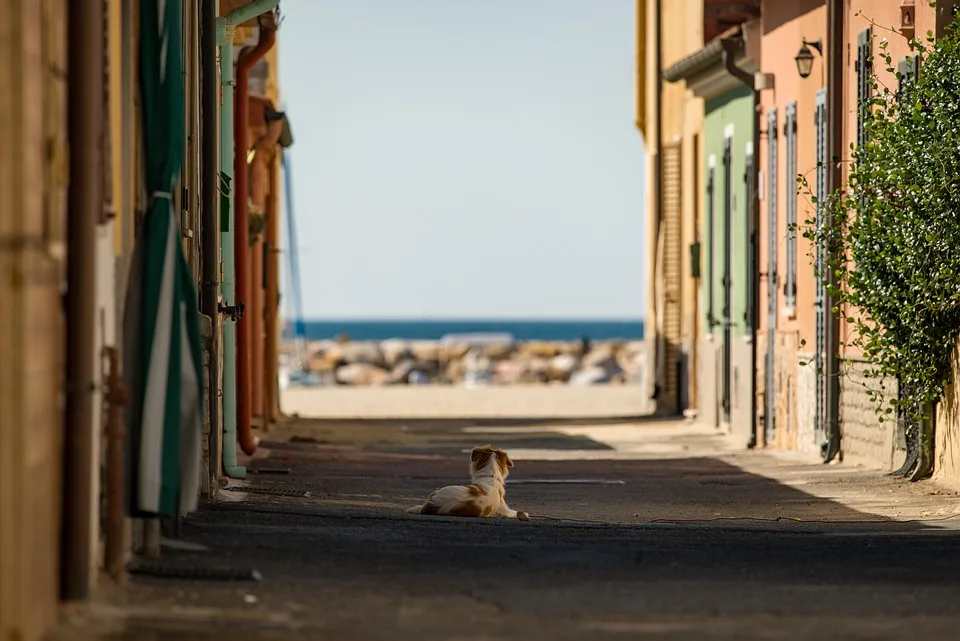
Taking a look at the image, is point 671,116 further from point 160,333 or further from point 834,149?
point 160,333

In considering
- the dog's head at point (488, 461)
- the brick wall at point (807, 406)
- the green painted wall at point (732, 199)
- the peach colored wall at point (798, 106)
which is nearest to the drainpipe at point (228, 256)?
the dog's head at point (488, 461)

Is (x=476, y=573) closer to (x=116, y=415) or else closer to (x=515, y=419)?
(x=116, y=415)

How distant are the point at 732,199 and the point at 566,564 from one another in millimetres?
17039

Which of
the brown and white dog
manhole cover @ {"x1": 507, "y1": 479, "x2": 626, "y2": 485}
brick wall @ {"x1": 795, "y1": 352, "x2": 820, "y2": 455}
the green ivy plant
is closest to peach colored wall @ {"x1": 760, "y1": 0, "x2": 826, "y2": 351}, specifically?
brick wall @ {"x1": 795, "y1": 352, "x2": 820, "y2": 455}

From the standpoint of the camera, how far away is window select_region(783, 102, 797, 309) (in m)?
21.8

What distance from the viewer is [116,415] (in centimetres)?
834

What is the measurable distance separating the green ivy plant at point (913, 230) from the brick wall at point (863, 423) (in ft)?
3.03

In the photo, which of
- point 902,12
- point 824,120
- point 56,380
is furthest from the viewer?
point 824,120

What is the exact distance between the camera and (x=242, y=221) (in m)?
17.4

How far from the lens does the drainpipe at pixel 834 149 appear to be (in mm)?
19047

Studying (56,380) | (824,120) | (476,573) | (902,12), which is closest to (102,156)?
(56,380)

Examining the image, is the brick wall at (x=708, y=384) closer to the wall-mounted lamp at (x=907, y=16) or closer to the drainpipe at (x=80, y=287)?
the wall-mounted lamp at (x=907, y=16)

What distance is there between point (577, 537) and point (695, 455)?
10909 mm

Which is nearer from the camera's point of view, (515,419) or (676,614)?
(676,614)
